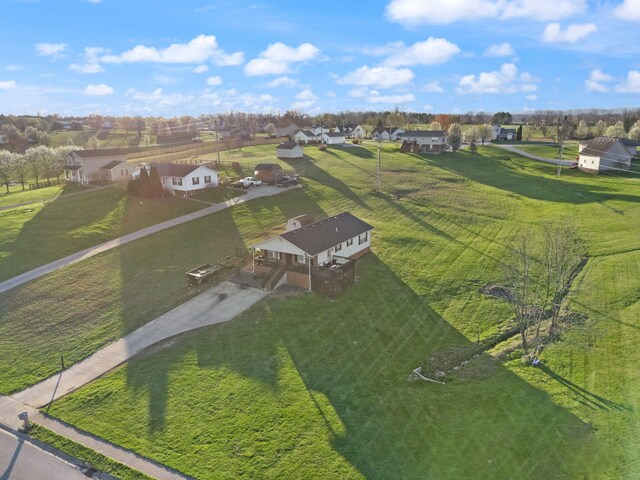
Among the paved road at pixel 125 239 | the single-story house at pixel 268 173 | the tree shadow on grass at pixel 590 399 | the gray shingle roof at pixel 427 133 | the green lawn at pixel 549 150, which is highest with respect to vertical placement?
the gray shingle roof at pixel 427 133

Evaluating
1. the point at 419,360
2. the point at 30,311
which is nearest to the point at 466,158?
the point at 419,360

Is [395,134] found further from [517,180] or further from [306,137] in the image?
[517,180]

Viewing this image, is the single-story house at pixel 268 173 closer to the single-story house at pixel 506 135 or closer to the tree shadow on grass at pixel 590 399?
the tree shadow on grass at pixel 590 399

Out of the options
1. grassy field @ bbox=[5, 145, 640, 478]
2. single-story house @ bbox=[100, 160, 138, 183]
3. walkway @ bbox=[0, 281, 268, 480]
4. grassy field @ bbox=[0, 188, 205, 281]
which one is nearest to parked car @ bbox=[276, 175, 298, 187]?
grassy field @ bbox=[0, 188, 205, 281]

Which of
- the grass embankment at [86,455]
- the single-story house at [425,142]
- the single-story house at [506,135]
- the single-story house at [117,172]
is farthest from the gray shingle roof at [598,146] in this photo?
the grass embankment at [86,455]

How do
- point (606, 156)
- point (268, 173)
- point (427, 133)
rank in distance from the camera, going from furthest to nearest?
point (427, 133) → point (606, 156) → point (268, 173)

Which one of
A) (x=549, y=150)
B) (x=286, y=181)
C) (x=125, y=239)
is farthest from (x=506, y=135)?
(x=125, y=239)

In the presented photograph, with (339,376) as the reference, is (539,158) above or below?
above
